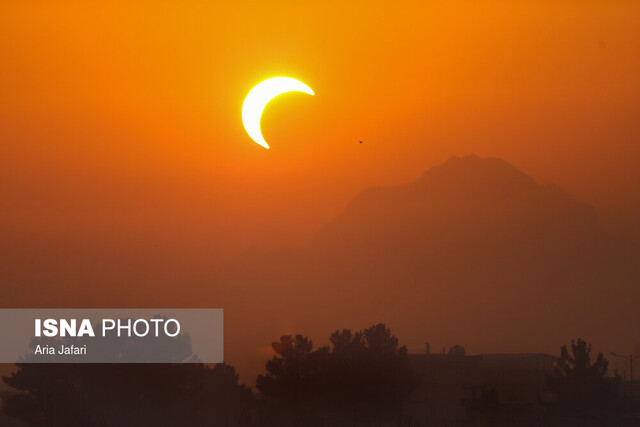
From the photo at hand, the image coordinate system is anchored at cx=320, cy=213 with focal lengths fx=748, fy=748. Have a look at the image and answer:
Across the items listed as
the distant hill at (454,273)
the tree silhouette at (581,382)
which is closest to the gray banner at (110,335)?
the distant hill at (454,273)

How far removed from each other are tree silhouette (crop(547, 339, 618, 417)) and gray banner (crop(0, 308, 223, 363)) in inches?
314

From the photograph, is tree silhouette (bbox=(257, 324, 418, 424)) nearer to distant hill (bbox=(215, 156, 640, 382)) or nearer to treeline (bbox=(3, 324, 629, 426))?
treeline (bbox=(3, 324, 629, 426))

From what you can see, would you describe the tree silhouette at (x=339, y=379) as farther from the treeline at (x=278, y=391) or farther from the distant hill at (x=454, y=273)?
the distant hill at (x=454, y=273)

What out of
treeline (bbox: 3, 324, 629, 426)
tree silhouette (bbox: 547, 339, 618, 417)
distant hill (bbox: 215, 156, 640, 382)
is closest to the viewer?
distant hill (bbox: 215, 156, 640, 382)

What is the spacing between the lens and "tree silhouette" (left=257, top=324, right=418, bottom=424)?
17016 mm

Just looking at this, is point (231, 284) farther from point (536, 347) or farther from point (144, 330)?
point (536, 347)

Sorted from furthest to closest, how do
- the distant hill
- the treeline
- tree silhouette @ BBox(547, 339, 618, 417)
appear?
tree silhouette @ BBox(547, 339, 618, 417), the treeline, the distant hill

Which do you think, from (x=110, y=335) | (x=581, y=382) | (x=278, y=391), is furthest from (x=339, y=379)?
(x=581, y=382)

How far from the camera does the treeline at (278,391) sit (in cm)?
1695

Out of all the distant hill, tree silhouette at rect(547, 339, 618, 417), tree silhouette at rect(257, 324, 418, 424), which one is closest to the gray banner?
the distant hill

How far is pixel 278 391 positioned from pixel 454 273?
16.3ft

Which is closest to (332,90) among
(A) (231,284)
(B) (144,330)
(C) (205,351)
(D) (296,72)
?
(D) (296,72)

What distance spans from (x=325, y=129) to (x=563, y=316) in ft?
27.5

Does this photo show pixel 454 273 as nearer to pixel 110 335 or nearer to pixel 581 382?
pixel 581 382
